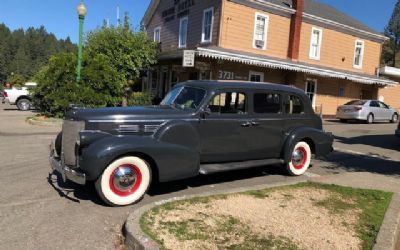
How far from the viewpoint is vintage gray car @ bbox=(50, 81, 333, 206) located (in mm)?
5895

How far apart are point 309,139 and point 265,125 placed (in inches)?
53.6

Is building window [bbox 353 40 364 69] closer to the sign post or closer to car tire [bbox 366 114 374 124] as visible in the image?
car tire [bbox 366 114 374 124]

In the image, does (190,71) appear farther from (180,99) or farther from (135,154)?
(135,154)

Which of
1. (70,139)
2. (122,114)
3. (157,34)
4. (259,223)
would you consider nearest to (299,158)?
(259,223)

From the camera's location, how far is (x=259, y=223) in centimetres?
520

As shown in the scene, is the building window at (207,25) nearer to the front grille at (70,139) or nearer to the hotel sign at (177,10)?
the hotel sign at (177,10)

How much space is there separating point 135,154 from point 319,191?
317 cm

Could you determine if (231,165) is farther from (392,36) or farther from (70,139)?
(392,36)

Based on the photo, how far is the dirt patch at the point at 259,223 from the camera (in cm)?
459

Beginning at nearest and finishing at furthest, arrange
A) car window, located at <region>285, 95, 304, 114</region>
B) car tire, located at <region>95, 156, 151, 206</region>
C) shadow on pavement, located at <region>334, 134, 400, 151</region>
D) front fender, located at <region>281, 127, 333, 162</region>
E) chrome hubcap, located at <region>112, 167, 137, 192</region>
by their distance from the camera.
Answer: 1. car tire, located at <region>95, 156, 151, 206</region>
2. chrome hubcap, located at <region>112, 167, 137, 192</region>
3. front fender, located at <region>281, 127, 333, 162</region>
4. car window, located at <region>285, 95, 304, 114</region>
5. shadow on pavement, located at <region>334, 134, 400, 151</region>

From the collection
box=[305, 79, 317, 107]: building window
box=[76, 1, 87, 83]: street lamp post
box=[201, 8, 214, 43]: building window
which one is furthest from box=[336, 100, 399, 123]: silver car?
box=[76, 1, 87, 83]: street lamp post

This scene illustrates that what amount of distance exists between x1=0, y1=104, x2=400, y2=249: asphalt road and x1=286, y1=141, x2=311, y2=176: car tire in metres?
0.25

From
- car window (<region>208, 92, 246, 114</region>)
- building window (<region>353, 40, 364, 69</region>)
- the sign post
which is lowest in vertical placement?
car window (<region>208, 92, 246, 114</region>)

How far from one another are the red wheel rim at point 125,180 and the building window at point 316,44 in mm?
20857
